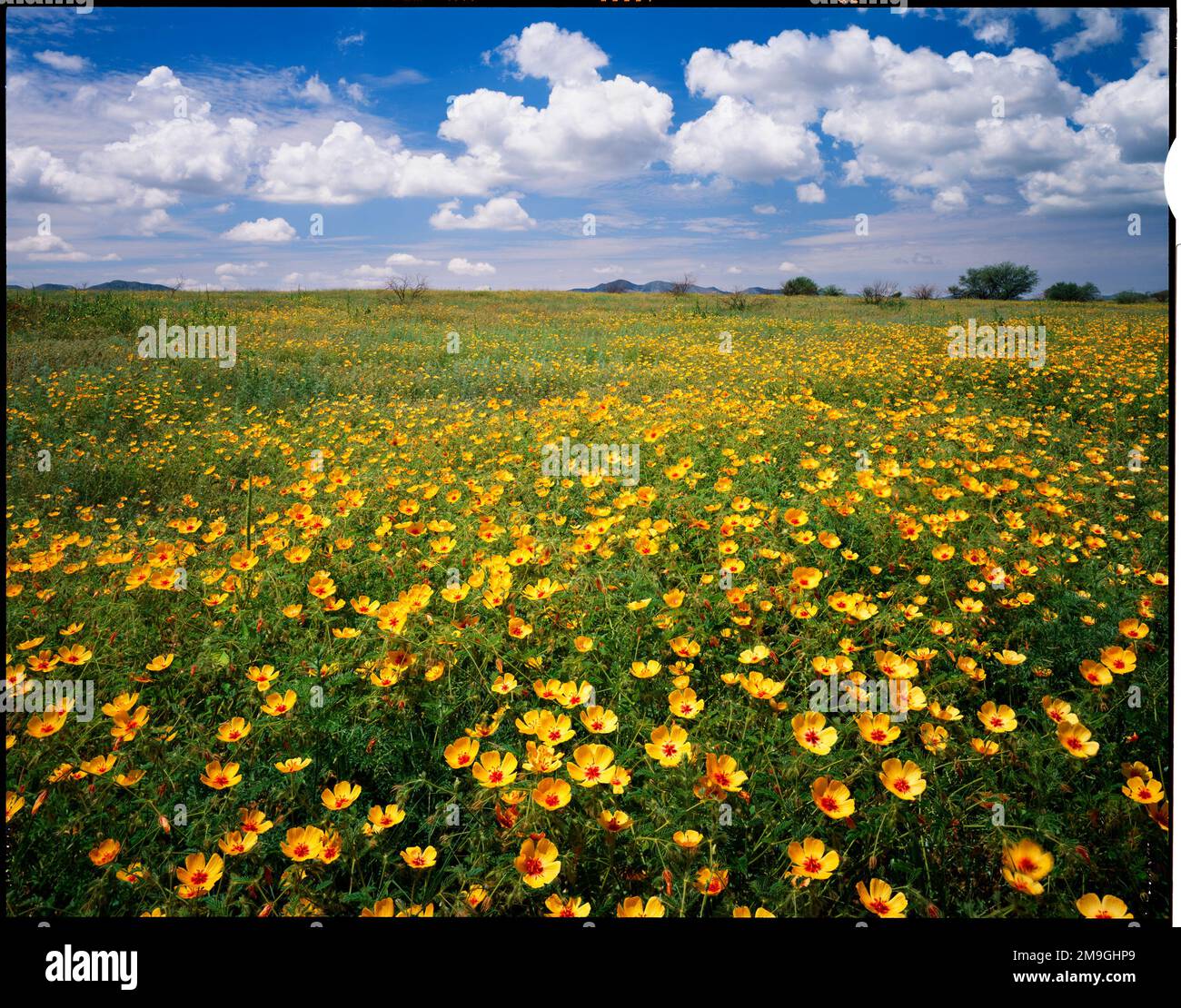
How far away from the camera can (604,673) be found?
2061 mm

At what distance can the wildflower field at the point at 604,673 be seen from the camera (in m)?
1.38

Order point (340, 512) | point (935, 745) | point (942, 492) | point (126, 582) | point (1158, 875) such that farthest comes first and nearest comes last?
point (340, 512) < point (942, 492) < point (126, 582) < point (935, 745) < point (1158, 875)

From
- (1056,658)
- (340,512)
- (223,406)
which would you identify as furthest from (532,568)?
(223,406)

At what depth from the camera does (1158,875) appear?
1.22 m

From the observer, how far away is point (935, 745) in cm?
163

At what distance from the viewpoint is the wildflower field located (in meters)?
1.38

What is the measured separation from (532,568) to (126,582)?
180 cm
